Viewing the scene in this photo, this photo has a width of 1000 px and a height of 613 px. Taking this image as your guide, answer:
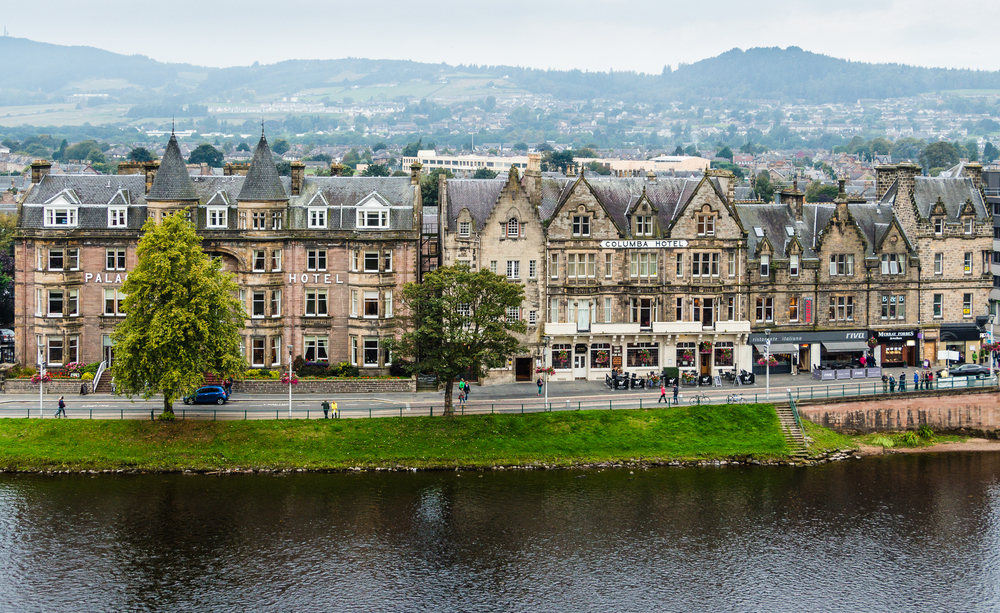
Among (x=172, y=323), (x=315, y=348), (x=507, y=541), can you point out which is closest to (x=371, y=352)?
(x=315, y=348)

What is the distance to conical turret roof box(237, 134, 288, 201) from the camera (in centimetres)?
9469

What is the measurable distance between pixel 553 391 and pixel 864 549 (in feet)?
109

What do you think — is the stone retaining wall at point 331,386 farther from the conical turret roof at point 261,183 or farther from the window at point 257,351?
the conical turret roof at point 261,183

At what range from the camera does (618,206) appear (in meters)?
97.9

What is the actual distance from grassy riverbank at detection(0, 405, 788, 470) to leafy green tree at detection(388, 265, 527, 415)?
15.1 ft

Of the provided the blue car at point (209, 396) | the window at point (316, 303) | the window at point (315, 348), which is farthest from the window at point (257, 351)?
the blue car at point (209, 396)

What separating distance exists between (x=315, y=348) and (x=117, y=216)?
2139 cm

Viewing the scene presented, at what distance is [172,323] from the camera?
78.0m

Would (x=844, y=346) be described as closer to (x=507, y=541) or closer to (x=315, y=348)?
(x=507, y=541)

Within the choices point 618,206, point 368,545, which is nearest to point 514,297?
point 618,206

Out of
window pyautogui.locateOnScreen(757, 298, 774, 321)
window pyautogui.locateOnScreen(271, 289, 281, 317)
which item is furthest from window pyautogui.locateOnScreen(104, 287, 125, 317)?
window pyautogui.locateOnScreen(757, 298, 774, 321)

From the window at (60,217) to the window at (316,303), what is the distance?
2195 centimetres

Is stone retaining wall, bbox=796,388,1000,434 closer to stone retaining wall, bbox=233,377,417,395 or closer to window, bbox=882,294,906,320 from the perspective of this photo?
window, bbox=882,294,906,320

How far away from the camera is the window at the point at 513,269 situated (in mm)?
94750
